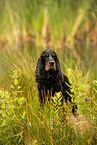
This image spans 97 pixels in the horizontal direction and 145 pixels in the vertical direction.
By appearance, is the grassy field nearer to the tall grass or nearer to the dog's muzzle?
the tall grass

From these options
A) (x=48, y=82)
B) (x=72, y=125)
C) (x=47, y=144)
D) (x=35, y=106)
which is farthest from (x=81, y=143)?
(x=48, y=82)

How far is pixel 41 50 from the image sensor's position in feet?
11.6

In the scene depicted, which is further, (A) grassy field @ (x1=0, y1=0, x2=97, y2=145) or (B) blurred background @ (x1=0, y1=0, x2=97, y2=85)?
(B) blurred background @ (x1=0, y1=0, x2=97, y2=85)

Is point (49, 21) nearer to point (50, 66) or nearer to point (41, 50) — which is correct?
point (41, 50)

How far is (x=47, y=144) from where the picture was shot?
1.88m

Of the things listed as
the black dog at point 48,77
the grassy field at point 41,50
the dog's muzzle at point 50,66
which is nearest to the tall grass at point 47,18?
the grassy field at point 41,50

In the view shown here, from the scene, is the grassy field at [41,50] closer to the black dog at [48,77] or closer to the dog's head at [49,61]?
the black dog at [48,77]

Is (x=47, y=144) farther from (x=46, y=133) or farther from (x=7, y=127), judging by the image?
(x=7, y=127)

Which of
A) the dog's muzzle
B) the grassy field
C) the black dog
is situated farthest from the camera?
the black dog

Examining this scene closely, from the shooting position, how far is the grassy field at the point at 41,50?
76.6 inches

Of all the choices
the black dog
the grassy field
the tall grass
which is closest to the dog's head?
the black dog

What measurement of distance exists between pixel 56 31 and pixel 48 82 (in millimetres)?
6525

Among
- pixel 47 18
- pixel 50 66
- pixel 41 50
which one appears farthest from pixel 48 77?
pixel 47 18

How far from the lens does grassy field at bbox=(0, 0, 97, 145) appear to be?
195 centimetres
